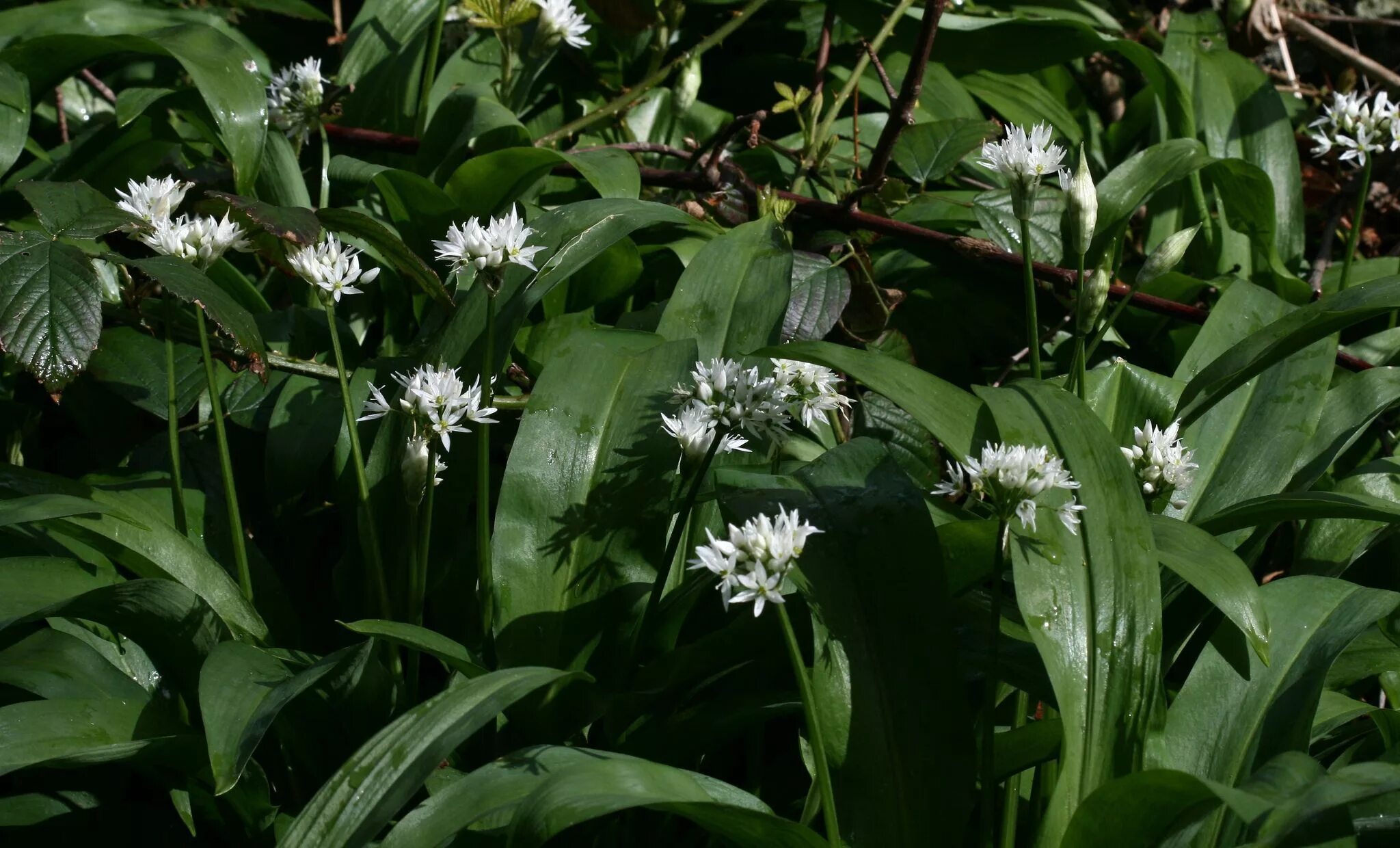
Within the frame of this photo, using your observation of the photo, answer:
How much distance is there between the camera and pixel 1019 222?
2328 mm

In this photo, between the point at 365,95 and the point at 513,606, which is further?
the point at 365,95

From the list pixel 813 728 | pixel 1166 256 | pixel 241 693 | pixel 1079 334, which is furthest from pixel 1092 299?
pixel 241 693

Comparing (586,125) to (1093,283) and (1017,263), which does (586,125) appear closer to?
(1017,263)

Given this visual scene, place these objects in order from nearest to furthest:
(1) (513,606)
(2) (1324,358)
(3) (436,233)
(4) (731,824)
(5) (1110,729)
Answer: (4) (731,824) < (5) (1110,729) < (1) (513,606) < (2) (1324,358) < (3) (436,233)

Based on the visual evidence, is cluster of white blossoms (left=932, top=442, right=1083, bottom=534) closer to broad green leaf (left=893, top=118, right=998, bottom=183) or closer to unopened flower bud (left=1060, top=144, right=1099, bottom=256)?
unopened flower bud (left=1060, top=144, right=1099, bottom=256)

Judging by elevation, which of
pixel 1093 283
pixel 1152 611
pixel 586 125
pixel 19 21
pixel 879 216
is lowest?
pixel 1152 611

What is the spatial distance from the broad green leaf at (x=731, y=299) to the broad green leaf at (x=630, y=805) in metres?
0.83

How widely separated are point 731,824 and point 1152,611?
0.61 m

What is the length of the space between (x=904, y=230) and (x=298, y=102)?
138cm

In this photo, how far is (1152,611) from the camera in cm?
142

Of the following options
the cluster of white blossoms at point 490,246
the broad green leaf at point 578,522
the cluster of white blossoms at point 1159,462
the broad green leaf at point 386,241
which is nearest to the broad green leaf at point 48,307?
the broad green leaf at point 386,241

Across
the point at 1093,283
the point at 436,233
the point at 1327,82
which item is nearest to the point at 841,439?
the point at 1093,283

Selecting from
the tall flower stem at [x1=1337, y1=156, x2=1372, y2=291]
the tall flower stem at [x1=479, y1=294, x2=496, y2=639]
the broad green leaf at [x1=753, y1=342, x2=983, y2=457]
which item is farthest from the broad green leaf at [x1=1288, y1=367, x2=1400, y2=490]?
the tall flower stem at [x1=479, y1=294, x2=496, y2=639]

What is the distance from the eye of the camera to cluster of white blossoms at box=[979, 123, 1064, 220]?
1564 millimetres
